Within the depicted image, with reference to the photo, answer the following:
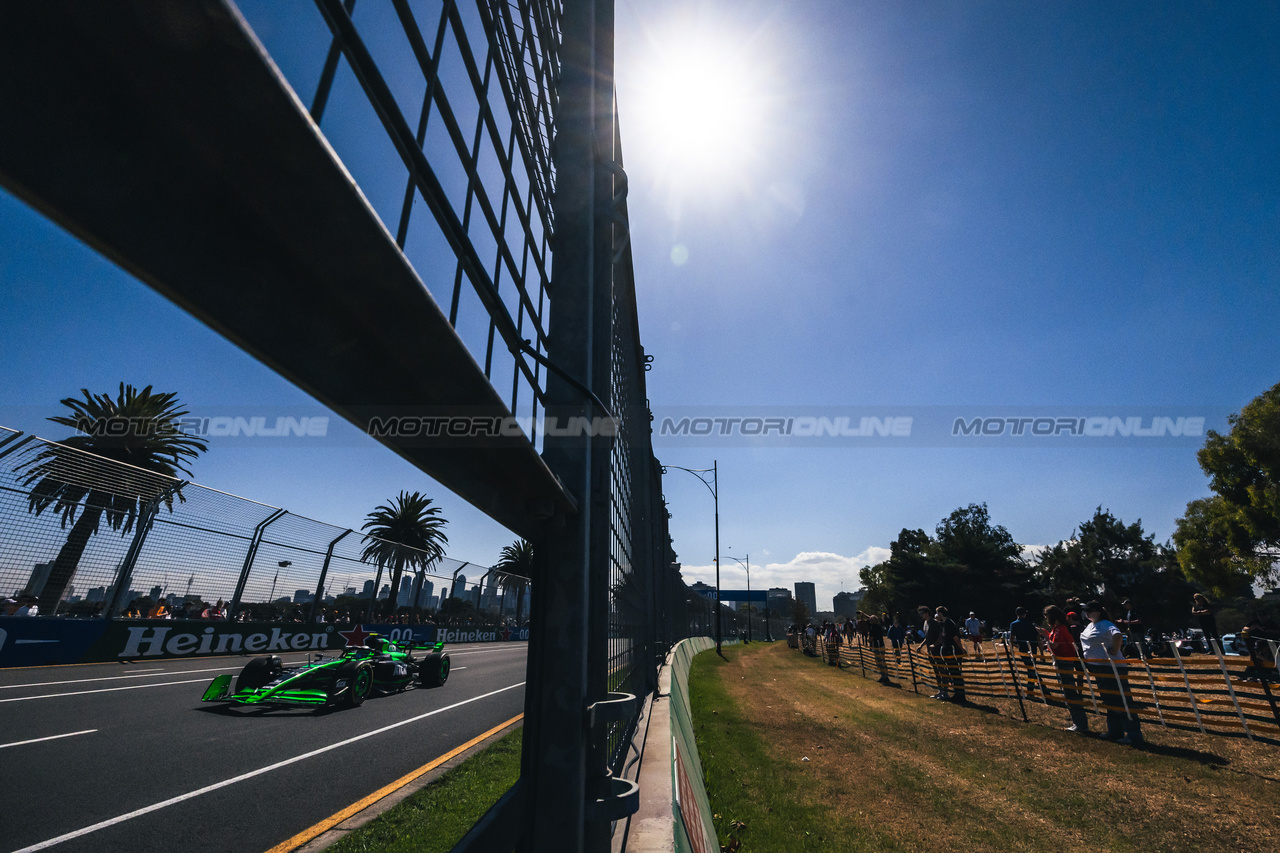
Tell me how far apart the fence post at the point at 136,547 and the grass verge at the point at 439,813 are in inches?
407

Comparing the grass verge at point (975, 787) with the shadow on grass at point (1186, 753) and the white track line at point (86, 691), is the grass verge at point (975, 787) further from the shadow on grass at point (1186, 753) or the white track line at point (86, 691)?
the white track line at point (86, 691)

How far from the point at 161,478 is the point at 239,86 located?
14632 millimetres

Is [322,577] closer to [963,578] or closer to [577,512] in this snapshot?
[577,512]

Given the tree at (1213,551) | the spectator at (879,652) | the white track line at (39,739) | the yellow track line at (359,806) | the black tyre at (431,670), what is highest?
the tree at (1213,551)

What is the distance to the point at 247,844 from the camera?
361cm

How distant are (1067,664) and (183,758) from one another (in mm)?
11679

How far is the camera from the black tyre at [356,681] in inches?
328

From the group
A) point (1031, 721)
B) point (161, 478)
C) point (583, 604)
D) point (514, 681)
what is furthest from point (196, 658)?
point (1031, 721)

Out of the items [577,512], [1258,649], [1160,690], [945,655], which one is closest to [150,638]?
[577,512]

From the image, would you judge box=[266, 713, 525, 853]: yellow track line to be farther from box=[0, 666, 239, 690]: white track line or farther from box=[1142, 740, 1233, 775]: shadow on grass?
box=[1142, 740, 1233, 775]: shadow on grass

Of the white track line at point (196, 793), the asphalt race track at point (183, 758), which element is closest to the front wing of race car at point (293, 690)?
the asphalt race track at point (183, 758)

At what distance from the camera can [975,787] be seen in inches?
225

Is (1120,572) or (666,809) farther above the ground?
(1120,572)

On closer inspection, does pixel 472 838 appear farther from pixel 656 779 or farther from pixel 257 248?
pixel 656 779
